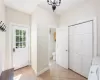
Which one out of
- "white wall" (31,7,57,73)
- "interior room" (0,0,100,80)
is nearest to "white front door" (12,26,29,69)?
"interior room" (0,0,100,80)

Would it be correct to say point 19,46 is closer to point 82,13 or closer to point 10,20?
point 10,20

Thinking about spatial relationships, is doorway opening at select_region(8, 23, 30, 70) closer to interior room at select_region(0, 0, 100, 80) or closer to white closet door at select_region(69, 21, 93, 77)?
interior room at select_region(0, 0, 100, 80)

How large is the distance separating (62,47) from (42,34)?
1.32 metres

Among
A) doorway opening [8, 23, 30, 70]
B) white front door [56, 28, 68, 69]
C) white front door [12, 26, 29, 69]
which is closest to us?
doorway opening [8, 23, 30, 70]

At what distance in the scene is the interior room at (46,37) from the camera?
8.55 feet

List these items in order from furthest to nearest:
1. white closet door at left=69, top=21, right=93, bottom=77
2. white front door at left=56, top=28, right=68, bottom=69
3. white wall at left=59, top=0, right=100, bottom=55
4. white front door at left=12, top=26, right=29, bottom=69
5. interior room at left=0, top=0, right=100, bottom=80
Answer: white front door at left=56, top=28, right=68, bottom=69, white front door at left=12, top=26, right=29, bottom=69, white closet door at left=69, top=21, right=93, bottom=77, interior room at left=0, top=0, right=100, bottom=80, white wall at left=59, top=0, right=100, bottom=55

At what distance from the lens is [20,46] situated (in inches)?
144

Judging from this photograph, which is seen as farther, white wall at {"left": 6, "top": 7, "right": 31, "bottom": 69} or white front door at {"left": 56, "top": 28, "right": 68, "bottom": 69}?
white front door at {"left": 56, "top": 28, "right": 68, "bottom": 69}

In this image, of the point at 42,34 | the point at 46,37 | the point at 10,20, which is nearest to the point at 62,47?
the point at 46,37

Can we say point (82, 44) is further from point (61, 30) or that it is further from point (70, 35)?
point (61, 30)

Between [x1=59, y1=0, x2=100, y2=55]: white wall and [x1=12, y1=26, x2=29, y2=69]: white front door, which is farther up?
[x1=59, y1=0, x2=100, y2=55]: white wall

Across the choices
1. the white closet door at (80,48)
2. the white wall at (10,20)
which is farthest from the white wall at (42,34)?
the white closet door at (80,48)

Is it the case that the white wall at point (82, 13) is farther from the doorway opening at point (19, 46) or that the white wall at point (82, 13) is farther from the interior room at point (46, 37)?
the doorway opening at point (19, 46)

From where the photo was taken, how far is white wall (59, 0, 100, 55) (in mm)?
2455
